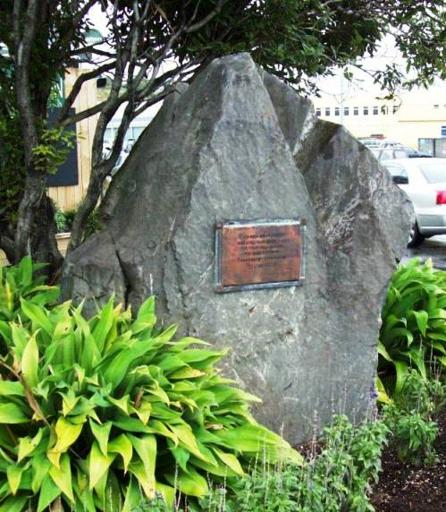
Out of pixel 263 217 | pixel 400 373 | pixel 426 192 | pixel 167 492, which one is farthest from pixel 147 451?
pixel 426 192

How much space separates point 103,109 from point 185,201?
1.73 metres

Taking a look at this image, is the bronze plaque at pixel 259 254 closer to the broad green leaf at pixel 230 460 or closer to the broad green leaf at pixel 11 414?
the broad green leaf at pixel 230 460

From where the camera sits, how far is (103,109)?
19.0 ft

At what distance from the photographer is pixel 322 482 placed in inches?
138

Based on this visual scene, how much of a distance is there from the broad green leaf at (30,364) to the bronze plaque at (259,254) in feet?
3.93

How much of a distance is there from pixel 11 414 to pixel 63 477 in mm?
441

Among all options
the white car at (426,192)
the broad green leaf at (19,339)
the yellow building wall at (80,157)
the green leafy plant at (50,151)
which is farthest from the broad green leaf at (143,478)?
the white car at (426,192)

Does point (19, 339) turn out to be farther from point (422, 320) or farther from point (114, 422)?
point (422, 320)

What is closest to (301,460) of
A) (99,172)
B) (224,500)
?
(224,500)

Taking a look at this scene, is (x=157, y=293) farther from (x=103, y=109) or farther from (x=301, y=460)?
(x=103, y=109)

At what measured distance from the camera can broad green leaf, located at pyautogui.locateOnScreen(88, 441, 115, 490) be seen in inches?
130

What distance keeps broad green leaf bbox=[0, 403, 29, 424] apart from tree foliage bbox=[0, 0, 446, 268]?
228 centimetres

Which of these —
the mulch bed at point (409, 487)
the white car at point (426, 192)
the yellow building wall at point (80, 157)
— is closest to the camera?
the mulch bed at point (409, 487)

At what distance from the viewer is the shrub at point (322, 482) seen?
328cm
